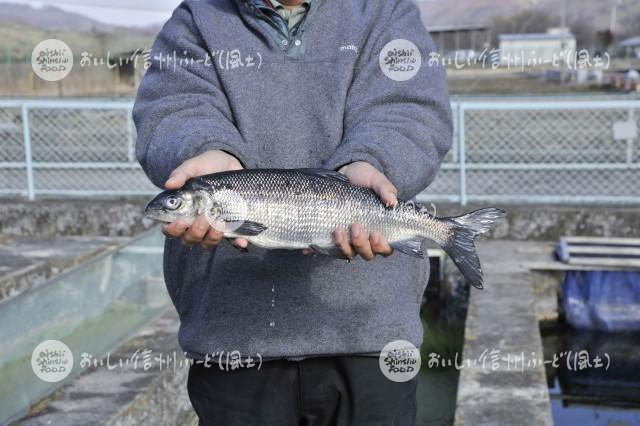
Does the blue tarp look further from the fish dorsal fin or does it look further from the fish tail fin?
the fish dorsal fin

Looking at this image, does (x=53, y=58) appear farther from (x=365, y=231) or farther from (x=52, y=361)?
(x=365, y=231)

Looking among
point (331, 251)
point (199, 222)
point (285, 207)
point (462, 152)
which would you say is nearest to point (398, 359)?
point (331, 251)

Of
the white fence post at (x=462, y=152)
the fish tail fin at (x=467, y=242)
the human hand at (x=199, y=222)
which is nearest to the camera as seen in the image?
the human hand at (x=199, y=222)

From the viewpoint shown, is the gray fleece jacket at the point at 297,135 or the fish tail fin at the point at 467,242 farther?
the fish tail fin at the point at 467,242

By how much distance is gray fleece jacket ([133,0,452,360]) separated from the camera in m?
2.41

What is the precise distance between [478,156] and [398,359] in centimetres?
1029

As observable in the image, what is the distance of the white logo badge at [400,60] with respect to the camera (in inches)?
99.9

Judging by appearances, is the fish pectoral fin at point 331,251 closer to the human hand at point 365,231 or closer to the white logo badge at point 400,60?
the human hand at point 365,231

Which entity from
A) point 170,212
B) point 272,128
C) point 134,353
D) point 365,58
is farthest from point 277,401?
point 134,353

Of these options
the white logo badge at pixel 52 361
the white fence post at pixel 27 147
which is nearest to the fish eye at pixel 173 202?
the white logo badge at pixel 52 361

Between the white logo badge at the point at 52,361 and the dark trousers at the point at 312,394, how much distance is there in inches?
103

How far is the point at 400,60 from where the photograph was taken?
2.60 m

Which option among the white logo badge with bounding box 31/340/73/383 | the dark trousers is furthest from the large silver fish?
the white logo badge with bounding box 31/340/73/383

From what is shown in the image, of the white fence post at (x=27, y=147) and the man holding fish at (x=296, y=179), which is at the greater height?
the white fence post at (x=27, y=147)
